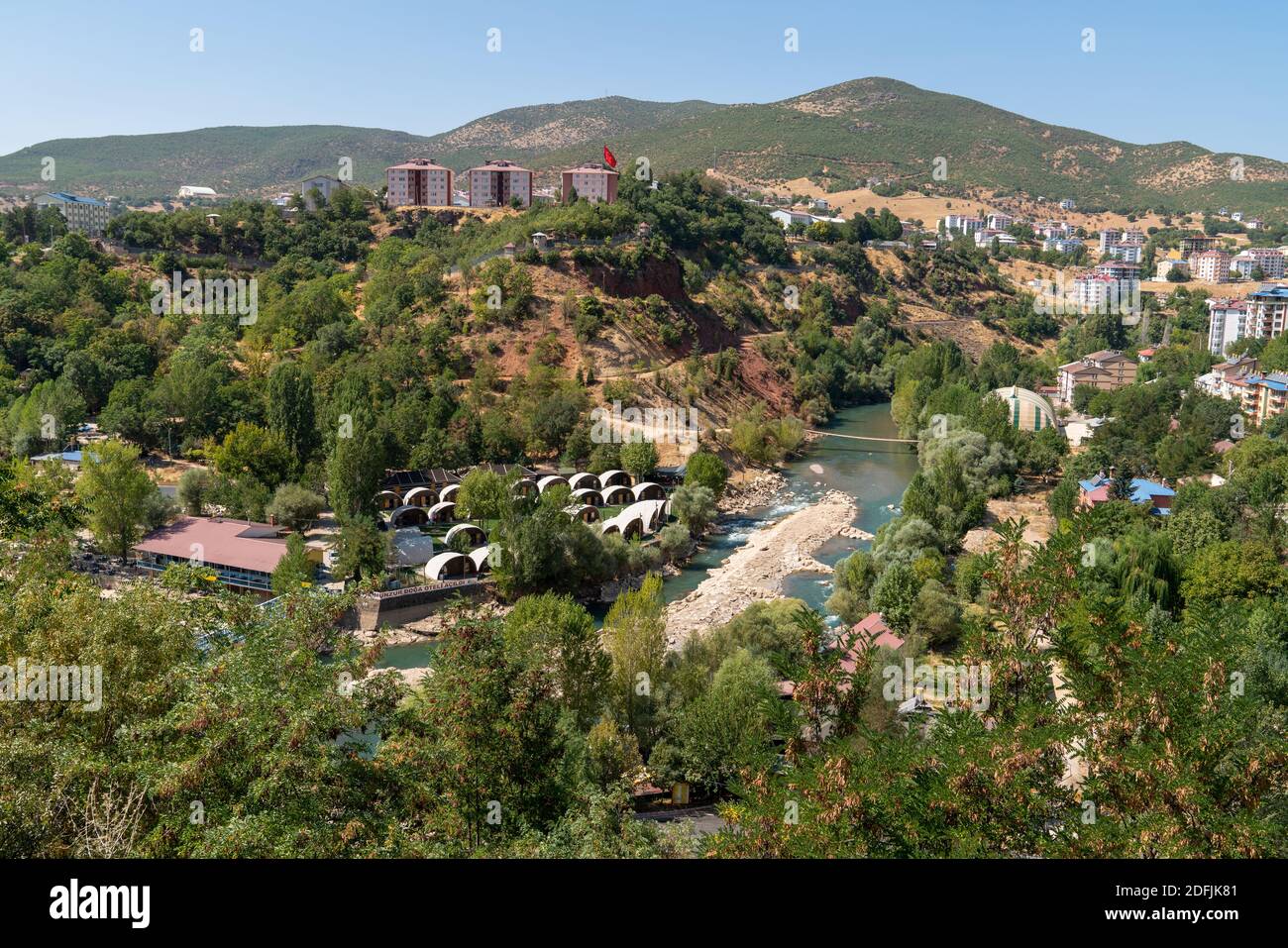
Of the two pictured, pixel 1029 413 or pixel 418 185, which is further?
pixel 418 185

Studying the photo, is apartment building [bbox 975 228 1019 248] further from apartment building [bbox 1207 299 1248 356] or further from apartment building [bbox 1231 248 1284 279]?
apartment building [bbox 1207 299 1248 356]

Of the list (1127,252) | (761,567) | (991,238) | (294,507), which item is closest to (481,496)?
(294,507)

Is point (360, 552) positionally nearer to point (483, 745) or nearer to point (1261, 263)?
point (483, 745)

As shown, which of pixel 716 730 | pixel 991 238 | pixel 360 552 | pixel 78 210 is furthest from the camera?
pixel 991 238

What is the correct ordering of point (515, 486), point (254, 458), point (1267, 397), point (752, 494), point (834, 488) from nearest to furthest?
1. point (254, 458)
2. point (515, 486)
3. point (752, 494)
4. point (834, 488)
5. point (1267, 397)
